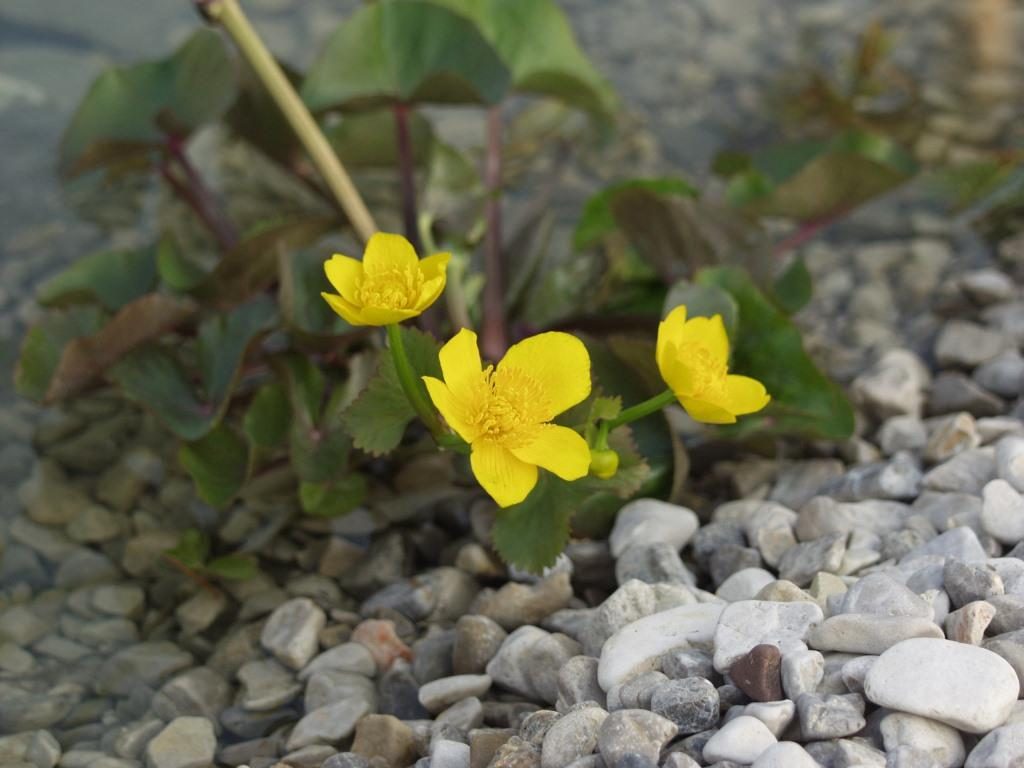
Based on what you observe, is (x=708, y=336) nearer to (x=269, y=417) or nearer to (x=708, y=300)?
(x=708, y=300)

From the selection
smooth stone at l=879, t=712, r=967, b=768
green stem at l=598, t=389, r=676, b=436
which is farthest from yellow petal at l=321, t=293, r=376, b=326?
smooth stone at l=879, t=712, r=967, b=768

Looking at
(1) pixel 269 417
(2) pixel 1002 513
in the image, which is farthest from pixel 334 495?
(2) pixel 1002 513

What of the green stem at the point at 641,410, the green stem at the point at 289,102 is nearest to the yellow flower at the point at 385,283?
the green stem at the point at 641,410

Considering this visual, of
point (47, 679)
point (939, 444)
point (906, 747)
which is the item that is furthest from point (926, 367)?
point (47, 679)

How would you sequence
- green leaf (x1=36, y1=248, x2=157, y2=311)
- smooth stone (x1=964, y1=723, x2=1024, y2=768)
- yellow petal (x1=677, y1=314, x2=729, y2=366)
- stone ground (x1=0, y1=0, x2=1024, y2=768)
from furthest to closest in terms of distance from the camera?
green leaf (x1=36, y1=248, x2=157, y2=311), yellow petal (x1=677, y1=314, x2=729, y2=366), stone ground (x1=0, y1=0, x2=1024, y2=768), smooth stone (x1=964, y1=723, x2=1024, y2=768)

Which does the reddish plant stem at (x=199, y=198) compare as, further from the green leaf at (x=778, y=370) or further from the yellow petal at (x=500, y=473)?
the yellow petal at (x=500, y=473)

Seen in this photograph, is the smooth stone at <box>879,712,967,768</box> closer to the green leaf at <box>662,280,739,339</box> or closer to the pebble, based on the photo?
the pebble
